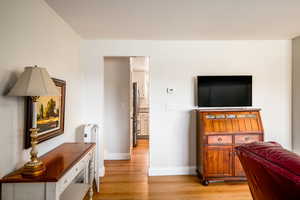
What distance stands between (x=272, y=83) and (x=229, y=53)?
995 millimetres

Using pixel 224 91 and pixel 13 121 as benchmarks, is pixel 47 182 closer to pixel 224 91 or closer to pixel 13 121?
pixel 13 121

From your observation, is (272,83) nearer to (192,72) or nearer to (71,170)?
(192,72)

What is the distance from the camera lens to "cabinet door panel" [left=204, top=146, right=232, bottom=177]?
309 centimetres

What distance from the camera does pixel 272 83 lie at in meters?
3.59

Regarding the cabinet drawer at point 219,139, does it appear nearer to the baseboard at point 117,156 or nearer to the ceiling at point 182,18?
the ceiling at point 182,18

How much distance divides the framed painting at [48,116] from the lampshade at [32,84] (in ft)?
0.95

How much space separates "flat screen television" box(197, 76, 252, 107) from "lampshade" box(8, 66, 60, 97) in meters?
2.52

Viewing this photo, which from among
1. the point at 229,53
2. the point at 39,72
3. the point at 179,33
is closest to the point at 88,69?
the point at 179,33

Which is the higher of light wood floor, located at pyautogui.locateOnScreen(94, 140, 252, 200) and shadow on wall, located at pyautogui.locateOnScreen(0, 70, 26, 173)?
shadow on wall, located at pyautogui.locateOnScreen(0, 70, 26, 173)

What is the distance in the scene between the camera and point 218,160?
309 cm

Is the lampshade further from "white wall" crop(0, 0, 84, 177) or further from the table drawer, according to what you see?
the table drawer

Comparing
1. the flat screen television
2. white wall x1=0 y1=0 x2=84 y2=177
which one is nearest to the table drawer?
white wall x1=0 y1=0 x2=84 y2=177

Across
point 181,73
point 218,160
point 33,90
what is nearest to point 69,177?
point 33,90

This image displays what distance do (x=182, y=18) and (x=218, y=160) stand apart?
7.37ft
